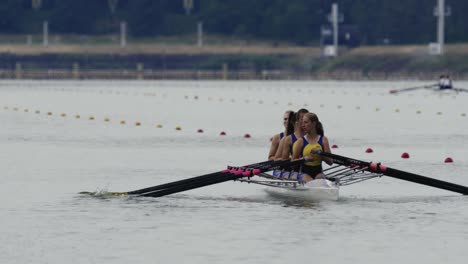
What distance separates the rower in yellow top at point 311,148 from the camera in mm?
28859

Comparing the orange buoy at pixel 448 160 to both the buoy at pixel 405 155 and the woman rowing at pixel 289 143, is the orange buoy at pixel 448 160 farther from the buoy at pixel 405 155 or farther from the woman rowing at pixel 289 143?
the woman rowing at pixel 289 143

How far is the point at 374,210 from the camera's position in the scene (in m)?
27.0

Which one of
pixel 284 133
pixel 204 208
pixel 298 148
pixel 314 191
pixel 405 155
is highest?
pixel 284 133

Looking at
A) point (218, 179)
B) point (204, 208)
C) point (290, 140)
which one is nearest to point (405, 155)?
point (290, 140)

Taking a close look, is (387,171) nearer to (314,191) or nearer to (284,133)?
(314,191)

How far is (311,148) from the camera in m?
29.1

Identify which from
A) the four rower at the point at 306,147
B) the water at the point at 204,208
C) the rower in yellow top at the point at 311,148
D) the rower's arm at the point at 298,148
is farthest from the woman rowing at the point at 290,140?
the water at the point at 204,208

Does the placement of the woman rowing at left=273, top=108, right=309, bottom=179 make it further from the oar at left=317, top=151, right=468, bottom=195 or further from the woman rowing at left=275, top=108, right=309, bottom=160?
the oar at left=317, top=151, right=468, bottom=195

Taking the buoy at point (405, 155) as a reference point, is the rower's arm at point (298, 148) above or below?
above

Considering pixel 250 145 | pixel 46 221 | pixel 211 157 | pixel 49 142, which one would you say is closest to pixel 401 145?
pixel 250 145

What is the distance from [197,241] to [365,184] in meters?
10.3

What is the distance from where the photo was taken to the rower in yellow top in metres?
28.9

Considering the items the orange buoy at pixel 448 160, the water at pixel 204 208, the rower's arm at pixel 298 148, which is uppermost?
the rower's arm at pixel 298 148

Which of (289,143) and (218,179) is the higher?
(289,143)
